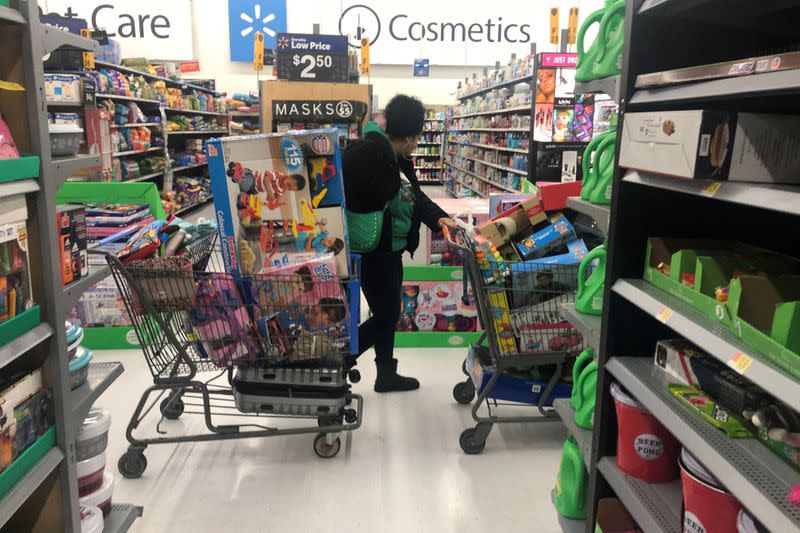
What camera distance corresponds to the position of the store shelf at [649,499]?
1.65m

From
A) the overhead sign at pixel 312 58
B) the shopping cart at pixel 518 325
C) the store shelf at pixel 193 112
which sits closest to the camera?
the shopping cart at pixel 518 325

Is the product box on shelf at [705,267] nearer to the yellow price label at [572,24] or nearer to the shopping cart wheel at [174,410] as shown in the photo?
the shopping cart wheel at [174,410]

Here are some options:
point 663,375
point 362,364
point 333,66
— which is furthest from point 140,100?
point 663,375

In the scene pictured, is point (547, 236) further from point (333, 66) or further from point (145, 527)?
point (333, 66)

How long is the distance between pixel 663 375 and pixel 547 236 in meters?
1.29

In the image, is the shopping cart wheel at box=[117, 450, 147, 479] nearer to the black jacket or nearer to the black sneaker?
the black sneaker

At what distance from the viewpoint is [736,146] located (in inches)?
54.5

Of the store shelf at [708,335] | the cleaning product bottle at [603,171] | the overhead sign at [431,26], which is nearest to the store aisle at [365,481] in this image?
the store shelf at [708,335]

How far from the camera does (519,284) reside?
2.89 m

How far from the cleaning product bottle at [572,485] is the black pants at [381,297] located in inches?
54.9

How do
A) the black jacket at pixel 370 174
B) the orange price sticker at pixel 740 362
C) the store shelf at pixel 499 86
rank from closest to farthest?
the orange price sticker at pixel 740 362
the black jacket at pixel 370 174
the store shelf at pixel 499 86

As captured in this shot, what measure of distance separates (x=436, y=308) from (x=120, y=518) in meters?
2.56

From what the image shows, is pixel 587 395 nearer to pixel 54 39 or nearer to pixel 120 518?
pixel 120 518

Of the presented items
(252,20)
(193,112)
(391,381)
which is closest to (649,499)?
(391,381)
